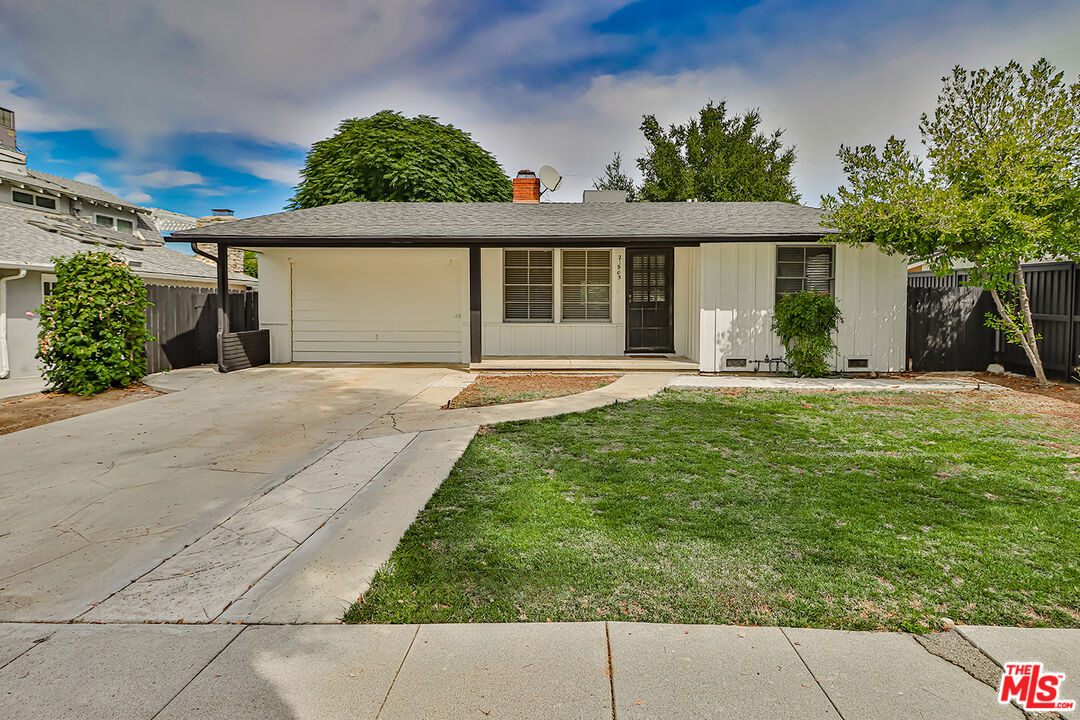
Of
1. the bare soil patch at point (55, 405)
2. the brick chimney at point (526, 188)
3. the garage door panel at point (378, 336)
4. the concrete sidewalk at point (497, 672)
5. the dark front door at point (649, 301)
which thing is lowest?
the concrete sidewalk at point (497, 672)

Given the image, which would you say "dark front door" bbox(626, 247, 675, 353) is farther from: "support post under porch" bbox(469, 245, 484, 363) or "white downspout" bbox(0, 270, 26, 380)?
"white downspout" bbox(0, 270, 26, 380)

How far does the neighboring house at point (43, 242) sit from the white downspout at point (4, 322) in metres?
0.01

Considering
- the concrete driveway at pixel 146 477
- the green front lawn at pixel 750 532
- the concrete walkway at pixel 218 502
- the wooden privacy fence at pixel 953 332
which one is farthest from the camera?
the wooden privacy fence at pixel 953 332

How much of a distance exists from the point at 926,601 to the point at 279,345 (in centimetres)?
1256

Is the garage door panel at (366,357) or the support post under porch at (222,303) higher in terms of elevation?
the support post under porch at (222,303)

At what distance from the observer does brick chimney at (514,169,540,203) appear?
1497 centimetres

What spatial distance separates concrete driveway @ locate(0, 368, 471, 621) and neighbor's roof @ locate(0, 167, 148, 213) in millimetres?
12493

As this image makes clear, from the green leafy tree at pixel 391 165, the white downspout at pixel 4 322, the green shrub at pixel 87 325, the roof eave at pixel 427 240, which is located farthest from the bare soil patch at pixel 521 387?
the green leafy tree at pixel 391 165

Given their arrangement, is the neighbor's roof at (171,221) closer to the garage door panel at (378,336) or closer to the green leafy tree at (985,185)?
the garage door panel at (378,336)

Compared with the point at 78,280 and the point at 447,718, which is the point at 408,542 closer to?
the point at 447,718

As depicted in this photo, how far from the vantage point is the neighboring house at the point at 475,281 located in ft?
35.9

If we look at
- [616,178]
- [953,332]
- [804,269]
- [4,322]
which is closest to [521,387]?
[804,269]

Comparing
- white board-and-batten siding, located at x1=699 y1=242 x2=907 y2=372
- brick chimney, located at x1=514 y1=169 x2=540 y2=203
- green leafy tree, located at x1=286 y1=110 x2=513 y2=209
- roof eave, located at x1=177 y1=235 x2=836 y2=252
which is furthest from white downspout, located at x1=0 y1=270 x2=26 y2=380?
green leafy tree, located at x1=286 y1=110 x2=513 y2=209

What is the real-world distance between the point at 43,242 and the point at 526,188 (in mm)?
10802
